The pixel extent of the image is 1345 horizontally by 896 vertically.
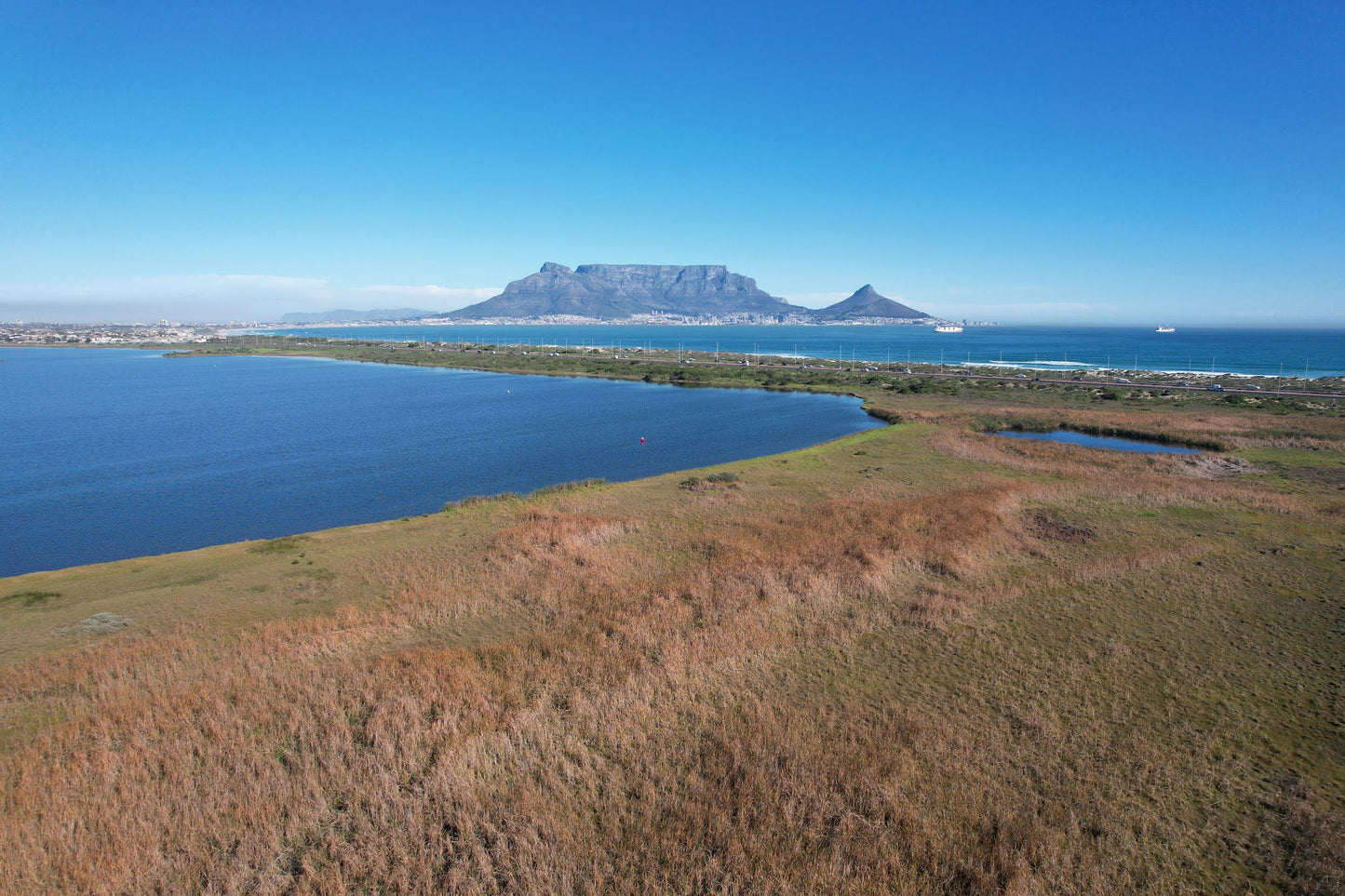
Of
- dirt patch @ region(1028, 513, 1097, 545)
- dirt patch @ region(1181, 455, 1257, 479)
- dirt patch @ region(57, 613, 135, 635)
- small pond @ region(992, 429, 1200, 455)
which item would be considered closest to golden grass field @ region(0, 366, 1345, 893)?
dirt patch @ region(1028, 513, 1097, 545)

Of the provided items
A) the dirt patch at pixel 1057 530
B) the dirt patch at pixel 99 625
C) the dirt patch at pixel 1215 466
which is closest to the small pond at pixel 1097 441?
the dirt patch at pixel 1215 466

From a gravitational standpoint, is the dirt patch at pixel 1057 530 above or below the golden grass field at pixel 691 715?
above

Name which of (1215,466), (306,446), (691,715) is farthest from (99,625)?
(1215,466)

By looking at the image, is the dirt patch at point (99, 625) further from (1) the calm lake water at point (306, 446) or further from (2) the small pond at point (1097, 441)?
(2) the small pond at point (1097, 441)

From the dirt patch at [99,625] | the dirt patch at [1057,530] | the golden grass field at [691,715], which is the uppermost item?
the dirt patch at [1057,530]

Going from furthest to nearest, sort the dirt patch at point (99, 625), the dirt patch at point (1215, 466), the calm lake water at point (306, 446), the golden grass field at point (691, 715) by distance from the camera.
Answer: the dirt patch at point (1215, 466) < the calm lake water at point (306, 446) < the dirt patch at point (99, 625) < the golden grass field at point (691, 715)

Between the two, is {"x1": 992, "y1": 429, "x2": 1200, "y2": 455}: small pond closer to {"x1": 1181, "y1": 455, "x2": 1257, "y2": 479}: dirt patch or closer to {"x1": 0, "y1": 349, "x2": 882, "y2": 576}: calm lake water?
{"x1": 1181, "y1": 455, "x2": 1257, "y2": 479}: dirt patch
